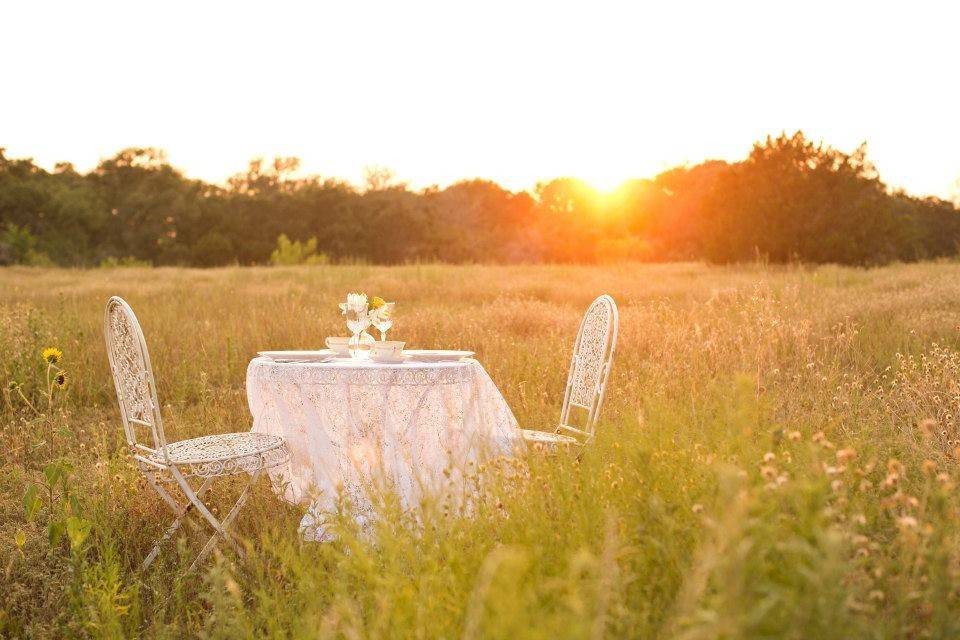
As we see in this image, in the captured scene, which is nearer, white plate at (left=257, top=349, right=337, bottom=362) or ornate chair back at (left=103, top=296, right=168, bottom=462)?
ornate chair back at (left=103, top=296, right=168, bottom=462)

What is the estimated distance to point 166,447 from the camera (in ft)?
11.3

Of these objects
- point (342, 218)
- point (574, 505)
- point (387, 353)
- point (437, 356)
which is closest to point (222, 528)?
point (387, 353)

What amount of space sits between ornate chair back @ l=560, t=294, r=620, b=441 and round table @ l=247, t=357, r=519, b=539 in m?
0.59

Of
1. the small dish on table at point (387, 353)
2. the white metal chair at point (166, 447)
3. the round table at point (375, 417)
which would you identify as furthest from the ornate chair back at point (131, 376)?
the small dish on table at point (387, 353)

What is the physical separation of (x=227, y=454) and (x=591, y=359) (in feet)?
6.41

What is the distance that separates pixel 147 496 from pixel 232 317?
4549mm

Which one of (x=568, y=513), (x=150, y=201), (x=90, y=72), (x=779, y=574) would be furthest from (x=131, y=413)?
(x=150, y=201)

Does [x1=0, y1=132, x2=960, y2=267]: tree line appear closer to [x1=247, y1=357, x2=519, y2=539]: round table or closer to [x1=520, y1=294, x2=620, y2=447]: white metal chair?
[x1=520, y1=294, x2=620, y2=447]: white metal chair

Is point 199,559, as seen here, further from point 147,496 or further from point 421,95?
point 421,95

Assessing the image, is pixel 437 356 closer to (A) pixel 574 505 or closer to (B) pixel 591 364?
(B) pixel 591 364

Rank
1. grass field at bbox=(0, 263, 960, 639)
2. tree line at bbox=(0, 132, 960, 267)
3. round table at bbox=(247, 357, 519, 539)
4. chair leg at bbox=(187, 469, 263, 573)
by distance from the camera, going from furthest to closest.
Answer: tree line at bbox=(0, 132, 960, 267)
round table at bbox=(247, 357, 519, 539)
chair leg at bbox=(187, 469, 263, 573)
grass field at bbox=(0, 263, 960, 639)

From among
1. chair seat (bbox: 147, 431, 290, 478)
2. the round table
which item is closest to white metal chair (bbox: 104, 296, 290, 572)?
chair seat (bbox: 147, 431, 290, 478)

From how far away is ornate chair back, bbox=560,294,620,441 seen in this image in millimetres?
3910

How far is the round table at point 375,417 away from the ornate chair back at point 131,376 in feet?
1.73
